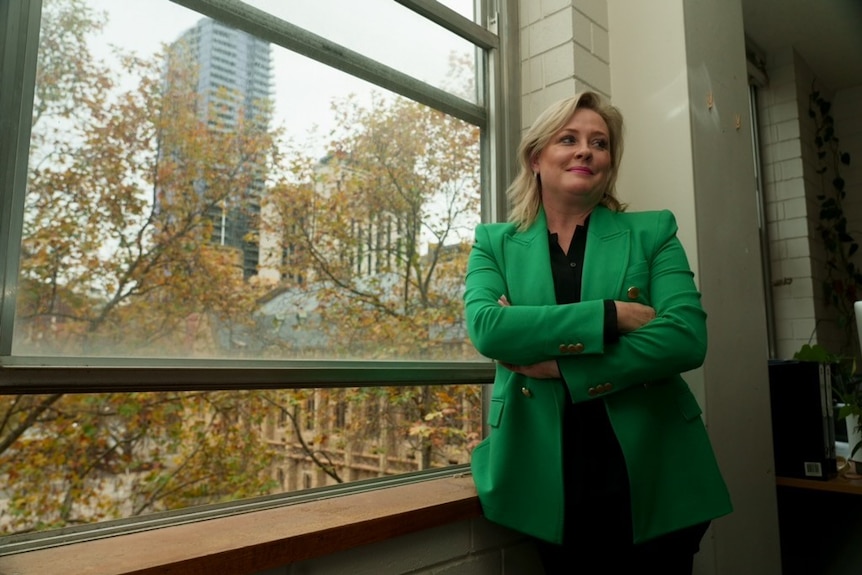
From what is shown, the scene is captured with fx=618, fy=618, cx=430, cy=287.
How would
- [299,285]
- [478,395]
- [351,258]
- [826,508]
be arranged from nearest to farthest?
[299,285], [351,258], [478,395], [826,508]

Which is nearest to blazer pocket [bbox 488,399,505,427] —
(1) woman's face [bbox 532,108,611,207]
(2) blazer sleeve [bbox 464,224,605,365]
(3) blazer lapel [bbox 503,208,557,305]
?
(2) blazer sleeve [bbox 464,224,605,365]

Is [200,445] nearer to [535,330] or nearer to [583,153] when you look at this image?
[535,330]

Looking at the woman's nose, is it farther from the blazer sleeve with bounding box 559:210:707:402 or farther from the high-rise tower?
the high-rise tower

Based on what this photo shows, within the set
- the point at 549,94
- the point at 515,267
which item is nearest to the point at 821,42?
the point at 549,94

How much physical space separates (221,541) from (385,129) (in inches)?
49.0

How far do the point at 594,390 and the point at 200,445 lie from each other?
1.01 metres

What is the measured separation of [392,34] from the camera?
1866 millimetres

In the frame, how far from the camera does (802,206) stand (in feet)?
12.7

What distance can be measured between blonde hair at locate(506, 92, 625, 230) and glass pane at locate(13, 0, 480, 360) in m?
0.45

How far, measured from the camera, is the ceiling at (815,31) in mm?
3588

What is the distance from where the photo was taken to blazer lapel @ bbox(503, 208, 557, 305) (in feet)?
4.62

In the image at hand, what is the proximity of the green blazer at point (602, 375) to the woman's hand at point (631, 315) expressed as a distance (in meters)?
0.02

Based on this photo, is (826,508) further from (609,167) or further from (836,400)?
(609,167)

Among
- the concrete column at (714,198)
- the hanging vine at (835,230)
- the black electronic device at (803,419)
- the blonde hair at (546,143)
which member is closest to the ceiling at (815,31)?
the hanging vine at (835,230)
